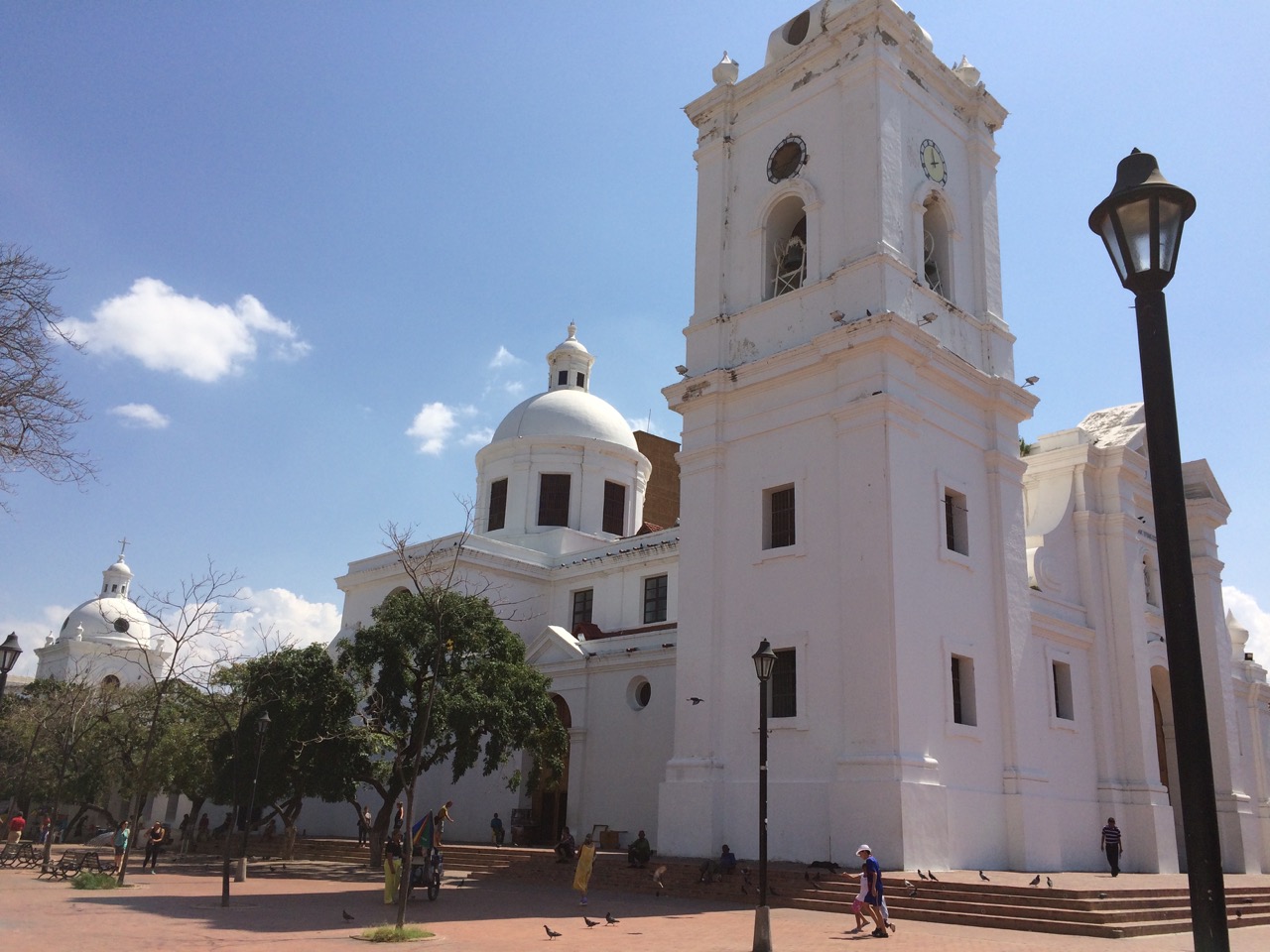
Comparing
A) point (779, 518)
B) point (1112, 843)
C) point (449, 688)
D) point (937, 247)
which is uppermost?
point (937, 247)

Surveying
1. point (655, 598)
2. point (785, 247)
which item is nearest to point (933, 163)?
point (785, 247)

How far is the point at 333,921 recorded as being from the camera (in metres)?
14.2

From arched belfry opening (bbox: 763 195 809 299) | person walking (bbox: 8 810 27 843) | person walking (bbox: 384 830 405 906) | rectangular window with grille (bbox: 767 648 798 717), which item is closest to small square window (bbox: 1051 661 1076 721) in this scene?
rectangular window with grille (bbox: 767 648 798 717)

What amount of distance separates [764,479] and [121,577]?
59886mm

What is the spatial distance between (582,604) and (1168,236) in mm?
29426

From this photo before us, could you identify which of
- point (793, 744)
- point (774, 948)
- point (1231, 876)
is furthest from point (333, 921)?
point (1231, 876)

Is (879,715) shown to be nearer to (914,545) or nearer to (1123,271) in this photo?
(914,545)

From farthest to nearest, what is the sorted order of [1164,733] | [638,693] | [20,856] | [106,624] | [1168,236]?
[106,624]
[638,693]
[1164,733]
[20,856]
[1168,236]

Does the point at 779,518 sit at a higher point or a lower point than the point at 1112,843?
higher

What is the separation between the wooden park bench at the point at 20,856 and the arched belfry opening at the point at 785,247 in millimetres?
22278

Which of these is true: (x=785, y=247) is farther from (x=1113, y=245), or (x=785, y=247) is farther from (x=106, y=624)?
(x=106, y=624)

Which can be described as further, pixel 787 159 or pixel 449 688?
pixel 787 159

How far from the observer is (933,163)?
23734 millimetres

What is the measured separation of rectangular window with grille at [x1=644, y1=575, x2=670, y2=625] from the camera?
103 feet
